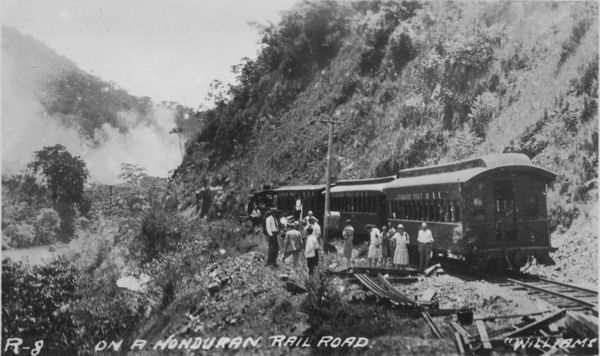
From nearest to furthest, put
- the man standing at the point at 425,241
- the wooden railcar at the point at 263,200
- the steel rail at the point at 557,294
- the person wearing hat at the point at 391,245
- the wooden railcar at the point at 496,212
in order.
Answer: the steel rail at the point at 557,294 < the wooden railcar at the point at 496,212 < the man standing at the point at 425,241 < the person wearing hat at the point at 391,245 < the wooden railcar at the point at 263,200

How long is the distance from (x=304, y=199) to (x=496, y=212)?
511 inches

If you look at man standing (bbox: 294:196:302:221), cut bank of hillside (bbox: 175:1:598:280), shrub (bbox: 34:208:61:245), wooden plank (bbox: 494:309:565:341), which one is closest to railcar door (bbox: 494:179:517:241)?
cut bank of hillside (bbox: 175:1:598:280)

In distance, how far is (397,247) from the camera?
13.2 metres

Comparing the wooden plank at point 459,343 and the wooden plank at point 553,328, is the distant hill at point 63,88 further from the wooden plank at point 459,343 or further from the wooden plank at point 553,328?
the wooden plank at point 553,328

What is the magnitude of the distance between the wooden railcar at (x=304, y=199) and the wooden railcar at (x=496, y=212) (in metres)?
10.2

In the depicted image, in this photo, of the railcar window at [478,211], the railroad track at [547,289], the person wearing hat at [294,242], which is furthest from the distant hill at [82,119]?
the railroad track at [547,289]

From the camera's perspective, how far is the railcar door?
39.5 ft

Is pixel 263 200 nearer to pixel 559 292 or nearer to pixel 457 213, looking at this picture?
pixel 457 213

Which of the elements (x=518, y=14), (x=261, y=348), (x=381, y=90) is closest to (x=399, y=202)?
(x=261, y=348)

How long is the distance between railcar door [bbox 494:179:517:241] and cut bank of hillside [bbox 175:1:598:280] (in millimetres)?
2040

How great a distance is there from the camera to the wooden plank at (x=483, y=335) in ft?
23.3

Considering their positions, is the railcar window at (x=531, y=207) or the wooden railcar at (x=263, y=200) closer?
the railcar window at (x=531, y=207)

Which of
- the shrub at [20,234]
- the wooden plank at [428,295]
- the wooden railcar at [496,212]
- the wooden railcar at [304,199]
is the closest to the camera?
the wooden plank at [428,295]

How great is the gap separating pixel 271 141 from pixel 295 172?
6.99 m
